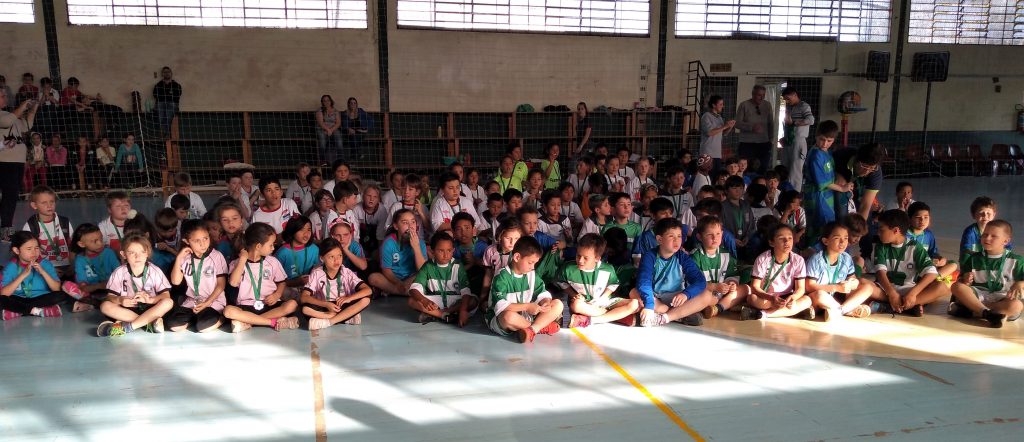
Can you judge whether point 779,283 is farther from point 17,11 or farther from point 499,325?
point 17,11

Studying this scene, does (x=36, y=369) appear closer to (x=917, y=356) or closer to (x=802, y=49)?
(x=917, y=356)

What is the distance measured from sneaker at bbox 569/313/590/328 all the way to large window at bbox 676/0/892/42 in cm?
991

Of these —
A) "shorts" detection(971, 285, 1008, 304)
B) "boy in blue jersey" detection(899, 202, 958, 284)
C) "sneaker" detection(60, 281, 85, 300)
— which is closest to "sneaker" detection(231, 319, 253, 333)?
"sneaker" detection(60, 281, 85, 300)

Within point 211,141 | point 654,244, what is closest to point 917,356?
point 654,244

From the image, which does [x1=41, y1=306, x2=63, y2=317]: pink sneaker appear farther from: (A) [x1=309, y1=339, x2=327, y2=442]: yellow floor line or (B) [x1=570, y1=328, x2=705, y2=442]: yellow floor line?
(B) [x1=570, y1=328, x2=705, y2=442]: yellow floor line

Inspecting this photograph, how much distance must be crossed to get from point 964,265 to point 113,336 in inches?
203

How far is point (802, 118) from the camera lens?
7727 millimetres

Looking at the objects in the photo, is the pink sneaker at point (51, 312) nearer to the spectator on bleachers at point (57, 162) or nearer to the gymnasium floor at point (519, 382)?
the gymnasium floor at point (519, 382)

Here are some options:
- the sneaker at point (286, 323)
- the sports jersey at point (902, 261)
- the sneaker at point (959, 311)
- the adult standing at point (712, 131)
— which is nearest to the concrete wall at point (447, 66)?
the adult standing at point (712, 131)

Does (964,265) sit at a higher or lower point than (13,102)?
lower

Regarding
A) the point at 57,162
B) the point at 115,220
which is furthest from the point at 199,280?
the point at 57,162

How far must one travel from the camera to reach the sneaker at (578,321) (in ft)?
13.8

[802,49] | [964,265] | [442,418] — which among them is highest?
[802,49]

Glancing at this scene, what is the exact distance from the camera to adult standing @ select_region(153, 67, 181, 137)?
1096cm
